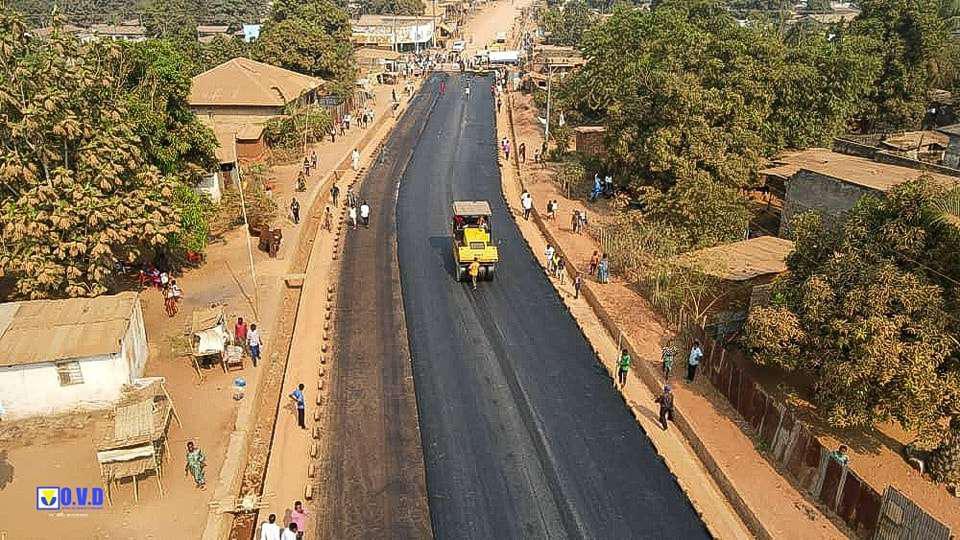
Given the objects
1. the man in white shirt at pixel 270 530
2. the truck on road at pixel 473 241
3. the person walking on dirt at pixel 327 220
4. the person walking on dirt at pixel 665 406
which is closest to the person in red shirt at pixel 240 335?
the truck on road at pixel 473 241

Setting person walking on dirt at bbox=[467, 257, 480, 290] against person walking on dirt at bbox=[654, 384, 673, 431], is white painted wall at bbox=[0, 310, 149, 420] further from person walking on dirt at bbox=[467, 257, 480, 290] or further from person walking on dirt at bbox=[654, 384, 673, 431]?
person walking on dirt at bbox=[654, 384, 673, 431]

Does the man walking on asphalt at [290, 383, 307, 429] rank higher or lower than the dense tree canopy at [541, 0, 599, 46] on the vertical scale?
lower

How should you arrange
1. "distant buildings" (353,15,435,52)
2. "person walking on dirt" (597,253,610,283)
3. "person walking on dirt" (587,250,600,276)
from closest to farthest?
1. "person walking on dirt" (597,253,610,283)
2. "person walking on dirt" (587,250,600,276)
3. "distant buildings" (353,15,435,52)

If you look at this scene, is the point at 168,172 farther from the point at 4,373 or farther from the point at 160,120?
the point at 4,373

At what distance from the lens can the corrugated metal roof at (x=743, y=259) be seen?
73.6ft

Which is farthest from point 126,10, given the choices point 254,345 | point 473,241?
point 254,345

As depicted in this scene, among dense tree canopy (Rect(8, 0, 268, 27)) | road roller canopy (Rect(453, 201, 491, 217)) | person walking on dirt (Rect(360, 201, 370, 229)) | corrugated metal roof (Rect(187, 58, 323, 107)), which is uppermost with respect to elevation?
dense tree canopy (Rect(8, 0, 268, 27))

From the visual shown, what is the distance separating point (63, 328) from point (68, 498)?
17.3 feet

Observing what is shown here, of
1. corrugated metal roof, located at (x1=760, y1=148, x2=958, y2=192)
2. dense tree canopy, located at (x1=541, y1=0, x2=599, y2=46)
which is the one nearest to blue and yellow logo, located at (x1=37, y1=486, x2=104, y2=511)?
corrugated metal roof, located at (x1=760, y1=148, x2=958, y2=192)

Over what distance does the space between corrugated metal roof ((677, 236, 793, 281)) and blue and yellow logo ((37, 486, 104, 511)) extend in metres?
18.4

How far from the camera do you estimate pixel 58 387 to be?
17.8 meters

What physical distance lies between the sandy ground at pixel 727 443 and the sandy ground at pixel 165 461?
11457 mm

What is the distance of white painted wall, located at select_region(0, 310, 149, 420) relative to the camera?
17484mm

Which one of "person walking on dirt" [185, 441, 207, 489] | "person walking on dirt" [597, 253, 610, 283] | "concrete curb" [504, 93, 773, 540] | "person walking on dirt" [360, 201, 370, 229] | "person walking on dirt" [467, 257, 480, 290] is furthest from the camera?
"person walking on dirt" [360, 201, 370, 229]
